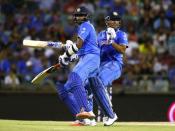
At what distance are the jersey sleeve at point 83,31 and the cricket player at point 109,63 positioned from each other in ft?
2.68

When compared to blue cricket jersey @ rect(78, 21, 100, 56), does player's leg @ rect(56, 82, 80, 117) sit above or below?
below

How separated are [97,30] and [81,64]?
7512 millimetres

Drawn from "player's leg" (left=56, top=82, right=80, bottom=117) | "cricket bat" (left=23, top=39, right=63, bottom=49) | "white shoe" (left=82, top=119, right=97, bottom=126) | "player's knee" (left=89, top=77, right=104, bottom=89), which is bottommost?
"white shoe" (left=82, top=119, right=97, bottom=126)

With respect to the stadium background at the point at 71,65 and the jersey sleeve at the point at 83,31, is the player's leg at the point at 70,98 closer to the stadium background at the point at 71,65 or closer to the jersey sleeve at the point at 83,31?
the jersey sleeve at the point at 83,31

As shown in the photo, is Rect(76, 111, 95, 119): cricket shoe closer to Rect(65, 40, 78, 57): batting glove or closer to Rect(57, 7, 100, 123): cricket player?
Rect(57, 7, 100, 123): cricket player

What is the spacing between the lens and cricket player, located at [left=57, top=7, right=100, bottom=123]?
11.1 m

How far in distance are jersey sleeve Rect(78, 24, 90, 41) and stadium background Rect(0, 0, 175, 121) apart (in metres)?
5.41

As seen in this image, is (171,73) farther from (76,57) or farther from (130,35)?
→ (76,57)

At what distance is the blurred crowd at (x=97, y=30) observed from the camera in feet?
55.5

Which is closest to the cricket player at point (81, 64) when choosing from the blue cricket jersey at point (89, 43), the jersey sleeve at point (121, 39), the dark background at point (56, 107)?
the blue cricket jersey at point (89, 43)

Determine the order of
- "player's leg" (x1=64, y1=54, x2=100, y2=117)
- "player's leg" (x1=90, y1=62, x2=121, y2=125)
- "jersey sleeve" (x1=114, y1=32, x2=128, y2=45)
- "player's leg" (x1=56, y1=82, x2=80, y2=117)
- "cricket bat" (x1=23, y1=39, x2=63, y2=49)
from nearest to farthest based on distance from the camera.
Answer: "player's leg" (x1=64, y1=54, x2=100, y2=117) → "player's leg" (x1=56, y1=82, x2=80, y2=117) → "cricket bat" (x1=23, y1=39, x2=63, y2=49) → "player's leg" (x1=90, y1=62, x2=121, y2=125) → "jersey sleeve" (x1=114, y1=32, x2=128, y2=45)

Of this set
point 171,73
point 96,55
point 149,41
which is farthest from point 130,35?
point 96,55

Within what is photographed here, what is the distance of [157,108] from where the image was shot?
56.0ft

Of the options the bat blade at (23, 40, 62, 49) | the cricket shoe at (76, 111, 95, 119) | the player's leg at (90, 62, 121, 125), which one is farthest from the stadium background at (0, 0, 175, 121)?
the cricket shoe at (76, 111, 95, 119)
